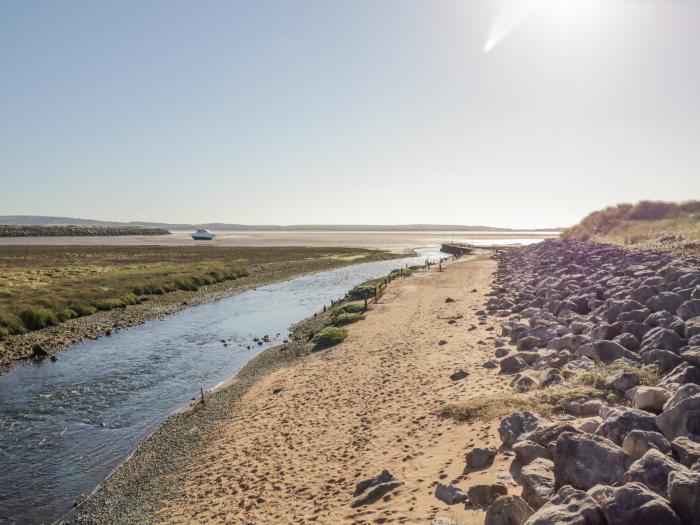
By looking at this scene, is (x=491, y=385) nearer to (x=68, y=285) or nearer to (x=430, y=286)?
(x=430, y=286)

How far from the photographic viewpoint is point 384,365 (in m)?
16.7

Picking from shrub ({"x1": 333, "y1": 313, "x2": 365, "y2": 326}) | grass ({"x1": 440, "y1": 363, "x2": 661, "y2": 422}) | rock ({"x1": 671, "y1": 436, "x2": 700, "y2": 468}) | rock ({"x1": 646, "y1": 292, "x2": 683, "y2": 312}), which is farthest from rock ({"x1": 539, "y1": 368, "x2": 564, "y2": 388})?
shrub ({"x1": 333, "y1": 313, "x2": 365, "y2": 326})

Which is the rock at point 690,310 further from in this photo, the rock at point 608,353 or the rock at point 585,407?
the rock at point 585,407

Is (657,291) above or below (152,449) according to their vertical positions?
above

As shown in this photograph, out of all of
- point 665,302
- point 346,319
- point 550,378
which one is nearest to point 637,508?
point 550,378

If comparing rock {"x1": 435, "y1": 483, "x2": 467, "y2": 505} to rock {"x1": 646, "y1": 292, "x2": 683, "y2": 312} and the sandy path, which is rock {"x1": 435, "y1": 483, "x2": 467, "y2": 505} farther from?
rock {"x1": 646, "y1": 292, "x2": 683, "y2": 312}

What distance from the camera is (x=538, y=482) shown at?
5.65 metres

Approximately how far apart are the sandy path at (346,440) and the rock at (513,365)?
1.18ft

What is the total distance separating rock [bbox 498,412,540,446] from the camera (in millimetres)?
7660

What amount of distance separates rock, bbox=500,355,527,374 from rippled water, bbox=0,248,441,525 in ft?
36.0

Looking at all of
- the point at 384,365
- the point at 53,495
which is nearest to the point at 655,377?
the point at 384,365

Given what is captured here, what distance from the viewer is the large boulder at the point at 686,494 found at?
4.18 meters

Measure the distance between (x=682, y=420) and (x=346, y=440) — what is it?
7207 mm

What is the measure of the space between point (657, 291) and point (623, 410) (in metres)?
10.8
